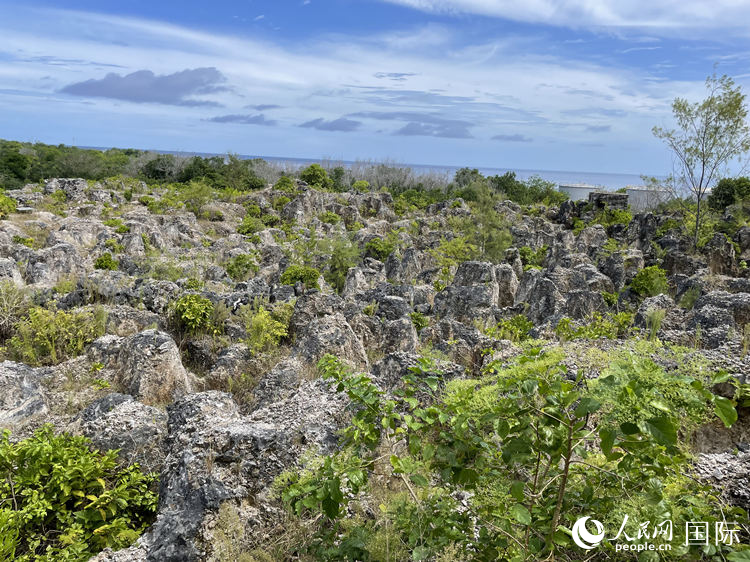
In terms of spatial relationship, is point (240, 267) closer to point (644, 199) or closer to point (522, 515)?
point (522, 515)

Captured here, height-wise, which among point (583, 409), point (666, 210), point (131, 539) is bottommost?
point (131, 539)

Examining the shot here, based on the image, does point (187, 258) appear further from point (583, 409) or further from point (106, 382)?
point (583, 409)

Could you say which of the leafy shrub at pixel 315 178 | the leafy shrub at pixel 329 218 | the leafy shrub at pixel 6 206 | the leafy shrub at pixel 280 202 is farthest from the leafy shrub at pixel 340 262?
the leafy shrub at pixel 315 178

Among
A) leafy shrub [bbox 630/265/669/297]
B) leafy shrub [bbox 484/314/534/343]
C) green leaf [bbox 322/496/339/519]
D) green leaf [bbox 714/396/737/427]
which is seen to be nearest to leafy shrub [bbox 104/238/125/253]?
leafy shrub [bbox 484/314/534/343]

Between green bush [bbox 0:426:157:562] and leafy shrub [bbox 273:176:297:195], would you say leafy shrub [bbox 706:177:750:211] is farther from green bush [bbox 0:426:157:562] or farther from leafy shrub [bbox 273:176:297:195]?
green bush [bbox 0:426:157:562]

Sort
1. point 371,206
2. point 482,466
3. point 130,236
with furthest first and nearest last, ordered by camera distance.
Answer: point 371,206, point 130,236, point 482,466

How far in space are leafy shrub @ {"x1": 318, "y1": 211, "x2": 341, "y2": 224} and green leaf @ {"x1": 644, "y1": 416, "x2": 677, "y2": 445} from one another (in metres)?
24.8

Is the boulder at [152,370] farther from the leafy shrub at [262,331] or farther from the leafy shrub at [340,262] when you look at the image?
the leafy shrub at [340,262]

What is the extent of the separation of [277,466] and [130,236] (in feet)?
52.4

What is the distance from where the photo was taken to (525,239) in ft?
74.3

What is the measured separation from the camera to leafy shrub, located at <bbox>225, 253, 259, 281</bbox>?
1497 cm

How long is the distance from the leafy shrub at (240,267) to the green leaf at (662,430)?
46.5ft

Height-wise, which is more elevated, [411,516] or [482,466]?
[482,466]

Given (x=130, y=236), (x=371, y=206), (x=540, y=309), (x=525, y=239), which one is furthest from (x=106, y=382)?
(x=371, y=206)
